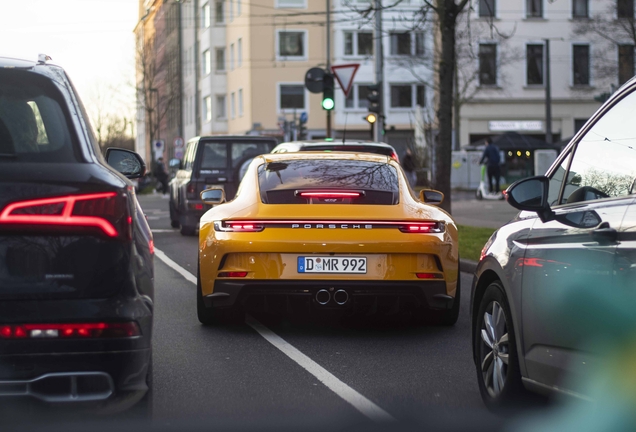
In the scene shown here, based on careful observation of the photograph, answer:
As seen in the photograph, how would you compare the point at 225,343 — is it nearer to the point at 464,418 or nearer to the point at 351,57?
the point at 464,418

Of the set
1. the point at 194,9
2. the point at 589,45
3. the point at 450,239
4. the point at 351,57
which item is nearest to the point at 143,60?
the point at 194,9

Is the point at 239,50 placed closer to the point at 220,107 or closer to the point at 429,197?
the point at 220,107

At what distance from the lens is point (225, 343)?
7863mm

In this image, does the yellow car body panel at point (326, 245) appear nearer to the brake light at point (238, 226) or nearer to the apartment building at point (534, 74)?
A: the brake light at point (238, 226)

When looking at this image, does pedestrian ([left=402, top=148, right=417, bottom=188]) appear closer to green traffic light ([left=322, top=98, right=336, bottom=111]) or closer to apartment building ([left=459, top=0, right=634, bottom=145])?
green traffic light ([left=322, top=98, right=336, bottom=111])

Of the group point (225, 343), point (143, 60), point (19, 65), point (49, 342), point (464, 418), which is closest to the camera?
point (49, 342)

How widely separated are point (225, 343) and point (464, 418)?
2872 millimetres

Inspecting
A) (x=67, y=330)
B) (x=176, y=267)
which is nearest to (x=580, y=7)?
(x=176, y=267)

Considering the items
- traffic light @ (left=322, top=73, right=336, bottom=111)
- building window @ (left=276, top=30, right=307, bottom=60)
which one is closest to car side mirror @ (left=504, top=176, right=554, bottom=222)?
traffic light @ (left=322, top=73, right=336, bottom=111)

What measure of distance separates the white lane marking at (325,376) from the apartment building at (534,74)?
5200cm

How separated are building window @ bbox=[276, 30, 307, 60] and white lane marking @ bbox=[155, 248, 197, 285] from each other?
50.3 meters

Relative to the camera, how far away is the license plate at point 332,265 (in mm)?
7727

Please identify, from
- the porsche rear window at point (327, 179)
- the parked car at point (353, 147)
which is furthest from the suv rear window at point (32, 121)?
the parked car at point (353, 147)

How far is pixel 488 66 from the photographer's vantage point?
59.7 metres
